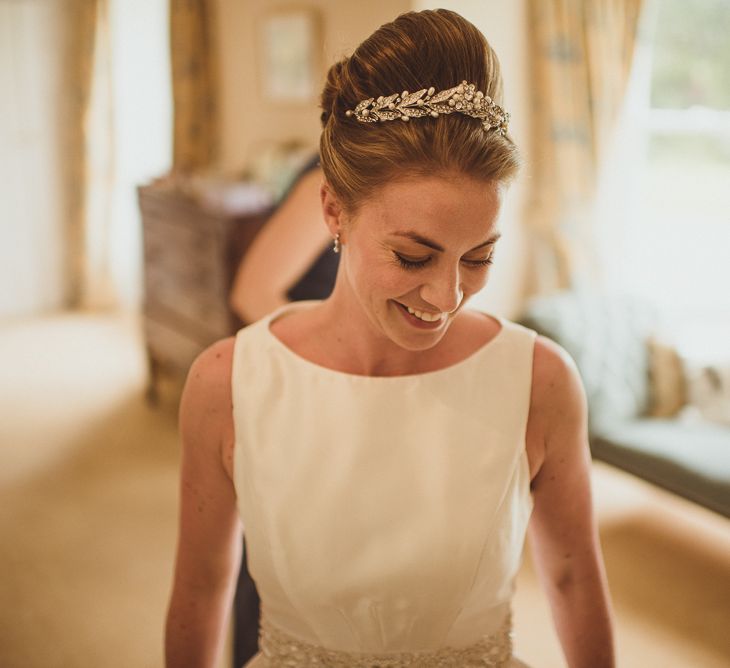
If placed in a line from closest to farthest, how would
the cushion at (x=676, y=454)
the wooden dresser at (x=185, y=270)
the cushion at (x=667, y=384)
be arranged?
the cushion at (x=676, y=454) → the cushion at (x=667, y=384) → the wooden dresser at (x=185, y=270)

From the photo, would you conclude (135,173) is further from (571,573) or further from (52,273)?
(571,573)

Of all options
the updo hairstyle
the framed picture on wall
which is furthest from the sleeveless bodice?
the framed picture on wall

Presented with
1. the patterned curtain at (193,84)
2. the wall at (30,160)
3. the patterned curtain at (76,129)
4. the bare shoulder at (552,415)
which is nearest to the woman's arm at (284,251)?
the bare shoulder at (552,415)

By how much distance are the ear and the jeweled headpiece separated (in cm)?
11

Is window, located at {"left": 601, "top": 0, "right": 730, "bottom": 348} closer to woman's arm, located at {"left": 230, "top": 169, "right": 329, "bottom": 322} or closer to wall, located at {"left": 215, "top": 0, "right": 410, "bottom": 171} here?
wall, located at {"left": 215, "top": 0, "right": 410, "bottom": 171}

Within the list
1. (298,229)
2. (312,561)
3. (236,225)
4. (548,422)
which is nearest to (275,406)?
(312,561)

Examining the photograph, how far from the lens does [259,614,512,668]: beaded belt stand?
1080 millimetres

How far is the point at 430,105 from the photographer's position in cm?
90

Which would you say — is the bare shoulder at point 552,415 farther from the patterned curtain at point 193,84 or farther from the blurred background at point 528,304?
the patterned curtain at point 193,84

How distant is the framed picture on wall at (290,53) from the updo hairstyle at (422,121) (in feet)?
10.6

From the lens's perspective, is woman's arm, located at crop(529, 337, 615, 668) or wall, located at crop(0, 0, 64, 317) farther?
wall, located at crop(0, 0, 64, 317)

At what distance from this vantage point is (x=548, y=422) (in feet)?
3.50

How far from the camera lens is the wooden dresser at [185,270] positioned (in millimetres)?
3301

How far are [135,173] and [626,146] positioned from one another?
3886 mm
